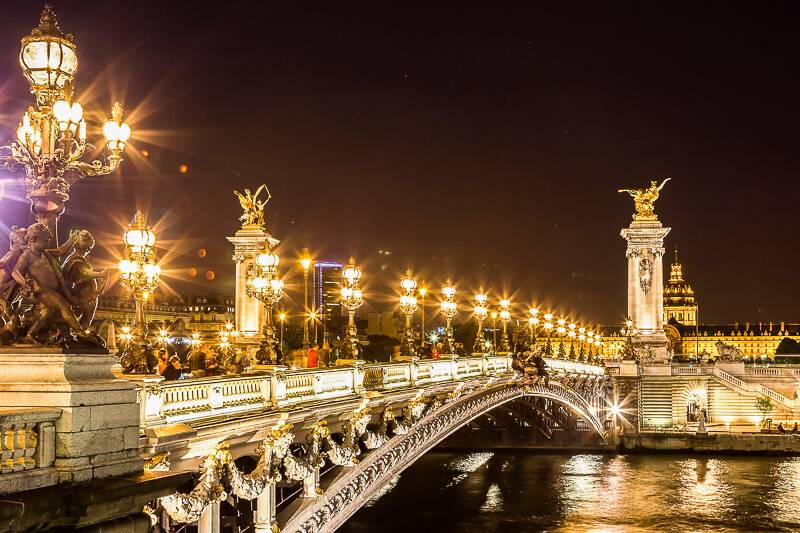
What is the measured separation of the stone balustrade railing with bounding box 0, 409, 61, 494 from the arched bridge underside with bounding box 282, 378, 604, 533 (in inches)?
416

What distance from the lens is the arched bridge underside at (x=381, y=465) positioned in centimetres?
2047

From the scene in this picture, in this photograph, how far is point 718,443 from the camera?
211 feet

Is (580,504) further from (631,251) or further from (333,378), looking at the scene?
(631,251)

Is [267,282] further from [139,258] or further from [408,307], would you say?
[408,307]

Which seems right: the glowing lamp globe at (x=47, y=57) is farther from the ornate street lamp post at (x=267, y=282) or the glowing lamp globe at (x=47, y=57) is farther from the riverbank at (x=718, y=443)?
the riverbank at (x=718, y=443)

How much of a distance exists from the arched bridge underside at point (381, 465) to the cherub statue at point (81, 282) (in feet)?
32.9

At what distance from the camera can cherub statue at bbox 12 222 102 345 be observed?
940 cm

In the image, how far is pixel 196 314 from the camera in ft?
443

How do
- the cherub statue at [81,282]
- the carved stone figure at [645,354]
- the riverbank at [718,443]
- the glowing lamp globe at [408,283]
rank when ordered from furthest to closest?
the carved stone figure at [645,354] → the riverbank at [718,443] → the glowing lamp globe at [408,283] → the cherub statue at [81,282]

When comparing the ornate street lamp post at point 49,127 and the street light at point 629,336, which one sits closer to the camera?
the ornate street lamp post at point 49,127

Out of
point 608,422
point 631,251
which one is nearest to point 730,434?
point 608,422

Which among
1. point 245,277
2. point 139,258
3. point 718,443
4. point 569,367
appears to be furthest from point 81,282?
point 718,443

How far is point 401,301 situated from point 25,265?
21.9 meters

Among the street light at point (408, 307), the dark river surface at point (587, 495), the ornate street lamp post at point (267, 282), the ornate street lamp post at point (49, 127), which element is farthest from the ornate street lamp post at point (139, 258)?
the dark river surface at point (587, 495)
